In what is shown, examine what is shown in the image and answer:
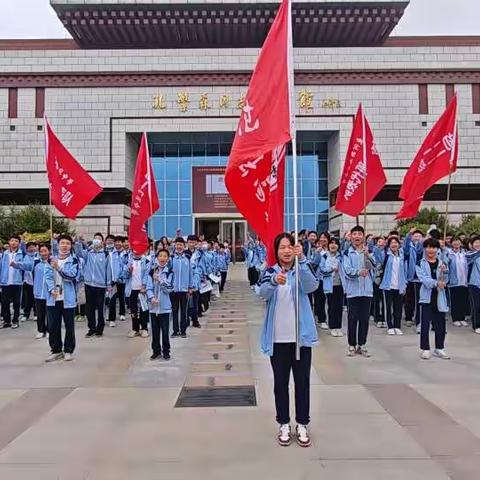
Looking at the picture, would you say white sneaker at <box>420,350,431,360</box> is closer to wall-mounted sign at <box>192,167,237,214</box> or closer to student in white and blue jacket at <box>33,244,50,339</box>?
student in white and blue jacket at <box>33,244,50,339</box>

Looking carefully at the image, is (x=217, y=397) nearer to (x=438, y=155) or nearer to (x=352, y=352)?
(x=352, y=352)

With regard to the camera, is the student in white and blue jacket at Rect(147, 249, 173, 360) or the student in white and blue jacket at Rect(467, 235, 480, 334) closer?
the student in white and blue jacket at Rect(147, 249, 173, 360)

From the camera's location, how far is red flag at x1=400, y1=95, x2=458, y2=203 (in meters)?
8.77

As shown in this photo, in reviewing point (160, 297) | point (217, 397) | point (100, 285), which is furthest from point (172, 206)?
point (217, 397)

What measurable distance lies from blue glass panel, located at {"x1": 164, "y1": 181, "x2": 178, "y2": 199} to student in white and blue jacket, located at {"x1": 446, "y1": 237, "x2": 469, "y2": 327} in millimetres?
22941

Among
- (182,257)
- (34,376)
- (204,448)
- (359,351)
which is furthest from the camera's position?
(182,257)

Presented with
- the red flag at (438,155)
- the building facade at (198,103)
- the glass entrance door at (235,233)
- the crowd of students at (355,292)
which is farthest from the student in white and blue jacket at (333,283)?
the glass entrance door at (235,233)

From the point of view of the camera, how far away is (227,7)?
3061cm

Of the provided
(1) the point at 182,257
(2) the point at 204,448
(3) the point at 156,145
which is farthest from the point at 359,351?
(3) the point at 156,145

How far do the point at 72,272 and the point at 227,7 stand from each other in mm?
27218

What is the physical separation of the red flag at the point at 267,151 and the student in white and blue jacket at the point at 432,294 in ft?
12.2

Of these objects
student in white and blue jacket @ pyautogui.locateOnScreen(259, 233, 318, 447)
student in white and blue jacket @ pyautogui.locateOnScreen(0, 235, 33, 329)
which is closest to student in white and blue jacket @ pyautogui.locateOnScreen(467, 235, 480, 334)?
student in white and blue jacket @ pyautogui.locateOnScreen(259, 233, 318, 447)

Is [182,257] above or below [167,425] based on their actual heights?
above

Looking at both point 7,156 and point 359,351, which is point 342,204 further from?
point 7,156
